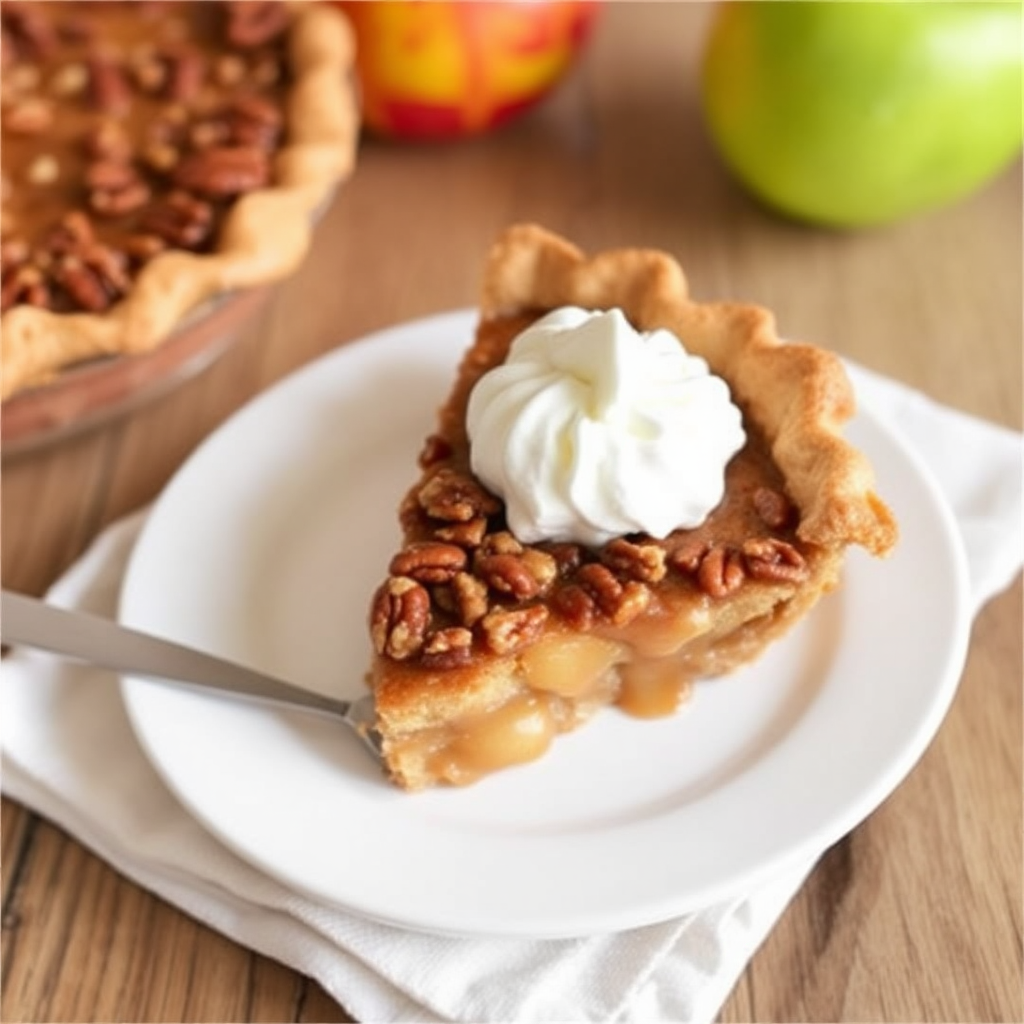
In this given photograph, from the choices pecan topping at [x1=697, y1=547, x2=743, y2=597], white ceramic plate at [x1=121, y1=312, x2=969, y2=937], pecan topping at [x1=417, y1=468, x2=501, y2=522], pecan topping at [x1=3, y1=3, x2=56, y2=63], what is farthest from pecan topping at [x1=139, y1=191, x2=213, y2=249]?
pecan topping at [x1=697, y1=547, x2=743, y2=597]

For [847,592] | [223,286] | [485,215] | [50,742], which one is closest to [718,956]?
[847,592]

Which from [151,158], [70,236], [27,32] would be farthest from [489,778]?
[27,32]

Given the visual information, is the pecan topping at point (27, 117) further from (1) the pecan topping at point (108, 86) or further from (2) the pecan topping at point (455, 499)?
(2) the pecan topping at point (455, 499)

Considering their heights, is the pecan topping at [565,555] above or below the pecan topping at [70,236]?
below

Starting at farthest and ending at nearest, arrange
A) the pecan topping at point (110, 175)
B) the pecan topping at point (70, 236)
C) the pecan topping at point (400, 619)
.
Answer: the pecan topping at point (110, 175) < the pecan topping at point (70, 236) < the pecan topping at point (400, 619)

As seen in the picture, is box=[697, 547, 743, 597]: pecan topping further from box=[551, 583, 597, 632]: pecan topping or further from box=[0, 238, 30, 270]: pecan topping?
box=[0, 238, 30, 270]: pecan topping

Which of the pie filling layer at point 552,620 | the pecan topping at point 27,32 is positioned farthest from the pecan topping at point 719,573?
the pecan topping at point 27,32

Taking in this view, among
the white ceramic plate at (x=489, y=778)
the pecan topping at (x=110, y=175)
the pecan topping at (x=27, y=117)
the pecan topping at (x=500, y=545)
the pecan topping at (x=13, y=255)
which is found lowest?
the white ceramic plate at (x=489, y=778)

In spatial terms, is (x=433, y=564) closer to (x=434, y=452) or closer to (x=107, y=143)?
(x=434, y=452)
